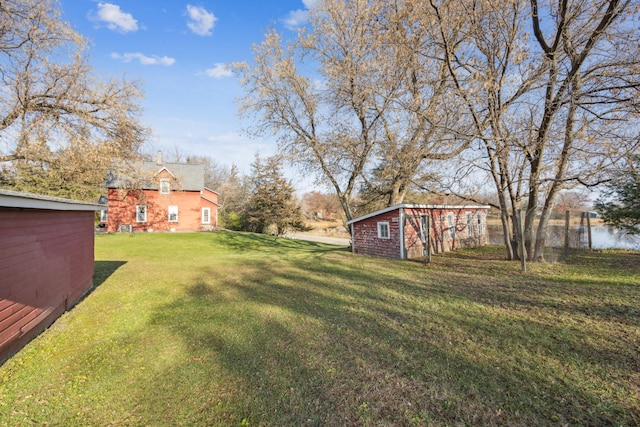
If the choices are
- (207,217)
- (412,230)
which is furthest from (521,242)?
(207,217)

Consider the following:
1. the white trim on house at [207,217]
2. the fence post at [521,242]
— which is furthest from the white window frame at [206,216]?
the fence post at [521,242]

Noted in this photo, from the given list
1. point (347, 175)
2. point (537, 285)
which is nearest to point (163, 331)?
point (537, 285)

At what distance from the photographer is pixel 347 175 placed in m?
16.2

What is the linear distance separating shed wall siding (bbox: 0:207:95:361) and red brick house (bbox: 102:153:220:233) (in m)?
18.1

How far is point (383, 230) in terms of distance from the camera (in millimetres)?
13781

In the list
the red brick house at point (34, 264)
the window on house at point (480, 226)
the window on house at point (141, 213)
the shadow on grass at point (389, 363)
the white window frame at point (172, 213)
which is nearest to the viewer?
the shadow on grass at point (389, 363)

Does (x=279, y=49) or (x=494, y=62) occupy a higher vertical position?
(x=279, y=49)

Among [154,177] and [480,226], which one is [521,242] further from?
[154,177]

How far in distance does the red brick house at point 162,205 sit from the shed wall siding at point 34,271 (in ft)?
59.4

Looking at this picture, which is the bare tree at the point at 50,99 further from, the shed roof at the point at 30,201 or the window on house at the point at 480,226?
the window on house at the point at 480,226

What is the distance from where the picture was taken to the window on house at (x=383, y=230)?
1352 cm

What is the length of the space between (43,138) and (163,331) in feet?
37.2

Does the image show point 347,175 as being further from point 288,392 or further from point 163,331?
point 288,392

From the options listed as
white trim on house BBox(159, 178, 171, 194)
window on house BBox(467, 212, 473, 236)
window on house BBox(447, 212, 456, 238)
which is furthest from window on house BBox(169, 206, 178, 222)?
window on house BBox(467, 212, 473, 236)
